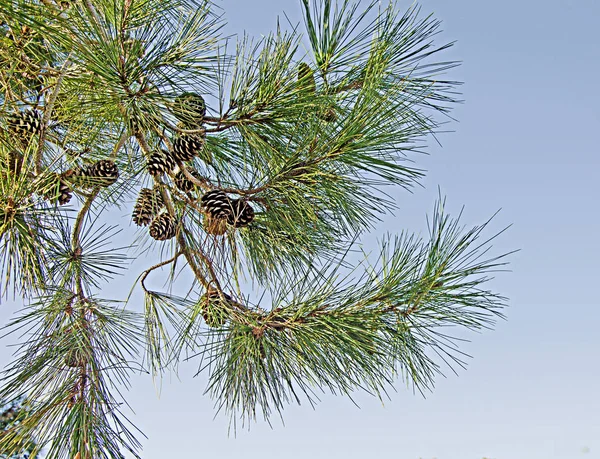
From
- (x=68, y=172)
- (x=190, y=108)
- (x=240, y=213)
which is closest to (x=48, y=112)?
(x=68, y=172)

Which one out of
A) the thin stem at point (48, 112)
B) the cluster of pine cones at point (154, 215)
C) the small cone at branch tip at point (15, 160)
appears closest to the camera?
the thin stem at point (48, 112)

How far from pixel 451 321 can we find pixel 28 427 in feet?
2.18

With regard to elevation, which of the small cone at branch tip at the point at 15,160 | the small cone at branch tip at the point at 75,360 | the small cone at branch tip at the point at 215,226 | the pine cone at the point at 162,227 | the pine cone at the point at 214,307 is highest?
the small cone at branch tip at the point at 15,160

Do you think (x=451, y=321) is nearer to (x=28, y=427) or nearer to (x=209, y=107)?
(x=209, y=107)

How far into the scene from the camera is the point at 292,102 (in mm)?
1034

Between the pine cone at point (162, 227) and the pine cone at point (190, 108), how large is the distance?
244 millimetres

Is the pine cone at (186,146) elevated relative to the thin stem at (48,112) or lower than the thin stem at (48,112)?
lower

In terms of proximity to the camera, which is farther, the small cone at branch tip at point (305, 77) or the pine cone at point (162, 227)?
the pine cone at point (162, 227)

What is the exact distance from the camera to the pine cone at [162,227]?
1.23 m

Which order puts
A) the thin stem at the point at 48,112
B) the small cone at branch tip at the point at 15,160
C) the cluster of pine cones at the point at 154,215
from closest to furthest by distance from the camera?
the thin stem at the point at 48,112, the small cone at branch tip at the point at 15,160, the cluster of pine cones at the point at 154,215

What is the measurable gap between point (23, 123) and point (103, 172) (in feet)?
0.57

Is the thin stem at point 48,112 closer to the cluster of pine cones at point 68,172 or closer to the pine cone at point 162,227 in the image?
the cluster of pine cones at point 68,172

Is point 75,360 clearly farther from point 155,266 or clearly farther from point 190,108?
point 190,108

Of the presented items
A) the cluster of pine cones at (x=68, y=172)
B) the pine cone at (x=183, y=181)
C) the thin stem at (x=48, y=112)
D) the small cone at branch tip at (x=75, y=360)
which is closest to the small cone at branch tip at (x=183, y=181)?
the pine cone at (x=183, y=181)
